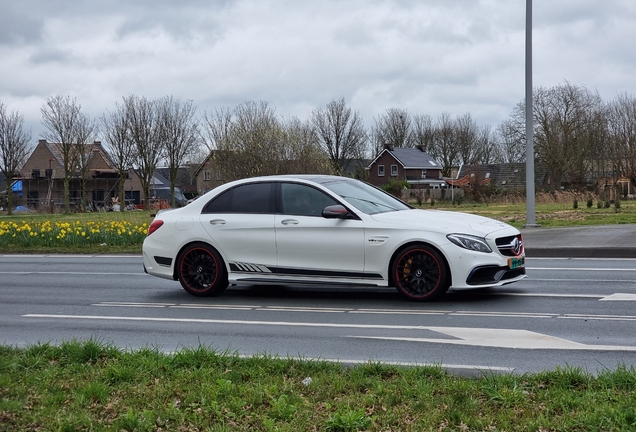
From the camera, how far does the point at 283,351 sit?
7.39 m

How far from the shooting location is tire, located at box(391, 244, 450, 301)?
9914 millimetres

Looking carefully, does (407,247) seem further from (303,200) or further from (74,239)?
(74,239)

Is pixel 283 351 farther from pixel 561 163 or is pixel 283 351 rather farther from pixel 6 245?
pixel 561 163

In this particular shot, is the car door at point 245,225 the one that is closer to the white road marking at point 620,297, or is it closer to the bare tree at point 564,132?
the white road marking at point 620,297

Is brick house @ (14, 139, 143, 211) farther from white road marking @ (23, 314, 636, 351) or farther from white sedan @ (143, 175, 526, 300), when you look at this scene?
white road marking @ (23, 314, 636, 351)

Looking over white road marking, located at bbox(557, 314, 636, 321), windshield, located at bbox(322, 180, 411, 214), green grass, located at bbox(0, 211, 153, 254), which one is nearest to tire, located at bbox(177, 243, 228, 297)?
windshield, located at bbox(322, 180, 411, 214)

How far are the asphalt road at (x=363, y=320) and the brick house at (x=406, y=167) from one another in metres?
87.5

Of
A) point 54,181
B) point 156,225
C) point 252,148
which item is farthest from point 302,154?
point 54,181

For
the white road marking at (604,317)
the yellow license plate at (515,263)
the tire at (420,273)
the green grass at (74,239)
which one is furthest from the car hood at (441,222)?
the green grass at (74,239)

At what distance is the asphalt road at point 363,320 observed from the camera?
715cm

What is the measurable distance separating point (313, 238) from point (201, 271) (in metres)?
1.81

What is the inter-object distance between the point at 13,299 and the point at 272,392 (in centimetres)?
761

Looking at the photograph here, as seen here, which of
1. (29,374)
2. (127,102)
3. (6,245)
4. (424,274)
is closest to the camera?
(29,374)

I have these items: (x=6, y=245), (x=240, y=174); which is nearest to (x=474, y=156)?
(x=240, y=174)
